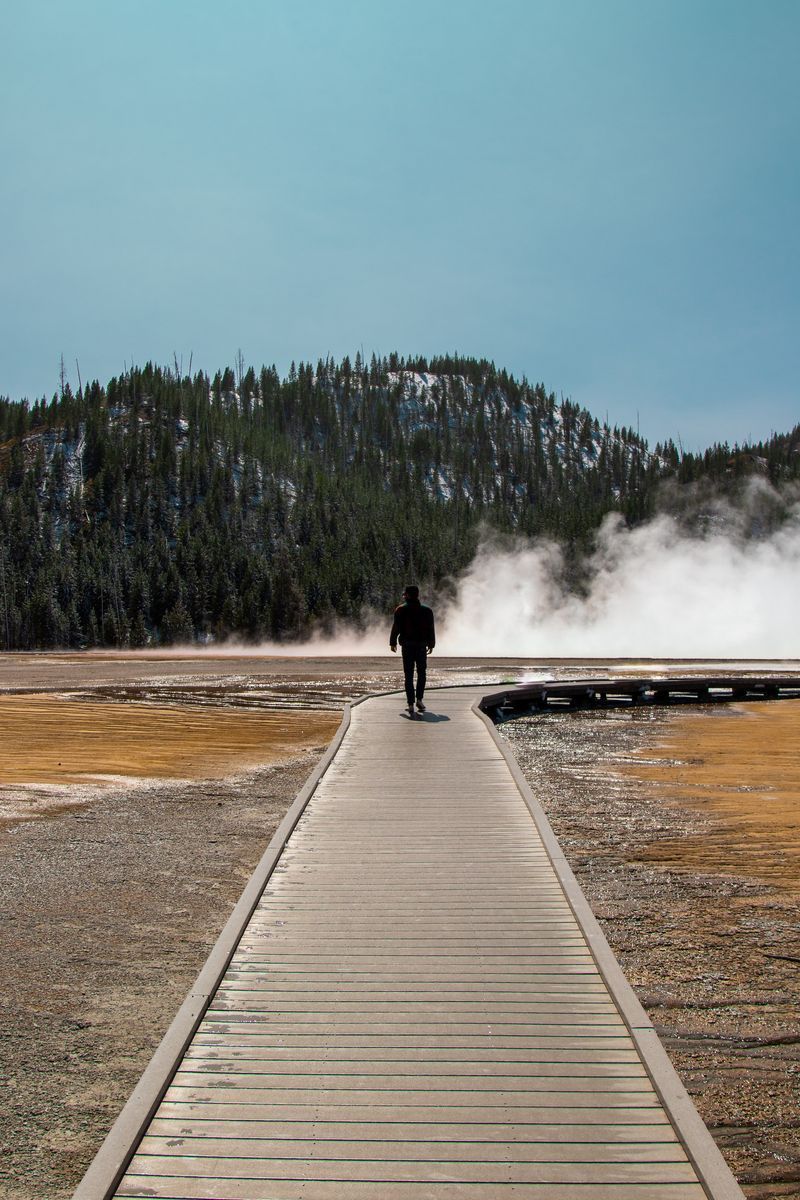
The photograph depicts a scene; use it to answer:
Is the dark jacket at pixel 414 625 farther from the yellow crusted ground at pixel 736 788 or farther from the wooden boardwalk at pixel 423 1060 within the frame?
the wooden boardwalk at pixel 423 1060

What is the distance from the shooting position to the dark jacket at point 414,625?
16312 mm

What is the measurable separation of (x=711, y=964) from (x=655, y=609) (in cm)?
6168

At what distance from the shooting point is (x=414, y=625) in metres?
16.4

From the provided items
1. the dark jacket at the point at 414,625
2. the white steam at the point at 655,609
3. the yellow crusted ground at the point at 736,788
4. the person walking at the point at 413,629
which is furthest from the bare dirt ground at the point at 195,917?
the white steam at the point at 655,609

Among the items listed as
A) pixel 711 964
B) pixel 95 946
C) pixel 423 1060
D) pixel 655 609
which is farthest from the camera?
pixel 655 609

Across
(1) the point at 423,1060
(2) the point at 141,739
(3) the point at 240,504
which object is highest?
(3) the point at 240,504

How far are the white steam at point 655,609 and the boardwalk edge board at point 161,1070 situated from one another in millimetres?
44424

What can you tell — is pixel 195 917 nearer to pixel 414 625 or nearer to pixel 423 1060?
pixel 423 1060

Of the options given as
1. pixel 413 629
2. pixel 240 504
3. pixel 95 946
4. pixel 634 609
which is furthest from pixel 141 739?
pixel 240 504

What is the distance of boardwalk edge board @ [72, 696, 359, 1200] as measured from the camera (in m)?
3.57

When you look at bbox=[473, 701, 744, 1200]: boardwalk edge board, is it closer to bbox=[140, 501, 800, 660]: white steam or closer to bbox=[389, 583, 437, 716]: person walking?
bbox=[389, 583, 437, 716]: person walking

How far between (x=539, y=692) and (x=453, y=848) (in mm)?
17665

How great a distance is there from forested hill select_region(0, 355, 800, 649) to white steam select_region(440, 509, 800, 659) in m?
16.4

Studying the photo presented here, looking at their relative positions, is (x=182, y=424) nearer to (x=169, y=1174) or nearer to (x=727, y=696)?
(x=727, y=696)
